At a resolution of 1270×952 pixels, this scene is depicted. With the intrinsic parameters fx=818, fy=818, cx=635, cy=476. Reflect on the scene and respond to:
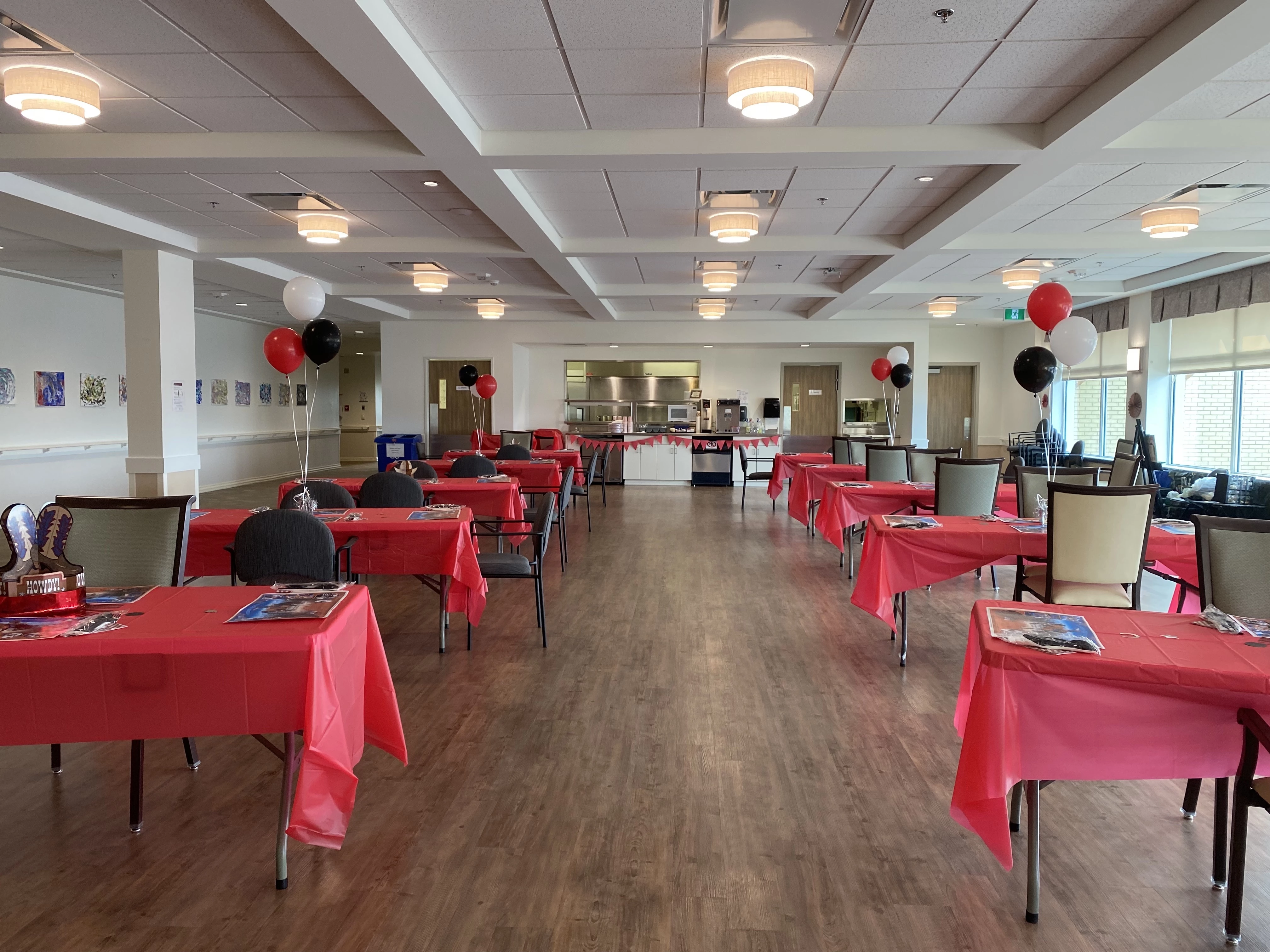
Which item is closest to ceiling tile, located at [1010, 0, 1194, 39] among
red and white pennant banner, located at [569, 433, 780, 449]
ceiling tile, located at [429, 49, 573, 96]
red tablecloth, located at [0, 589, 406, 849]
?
ceiling tile, located at [429, 49, 573, 96]

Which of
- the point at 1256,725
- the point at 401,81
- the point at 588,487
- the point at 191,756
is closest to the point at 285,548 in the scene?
the point at 191,756

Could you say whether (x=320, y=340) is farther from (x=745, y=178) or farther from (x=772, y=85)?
(x=772, y=85)

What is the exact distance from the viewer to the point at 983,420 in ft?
54.6

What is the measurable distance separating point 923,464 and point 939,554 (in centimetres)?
360

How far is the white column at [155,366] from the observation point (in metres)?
8.27

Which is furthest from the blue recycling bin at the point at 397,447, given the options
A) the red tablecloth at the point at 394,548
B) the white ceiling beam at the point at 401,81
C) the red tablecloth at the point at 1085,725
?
the red tablecloth at the point at 1085,725

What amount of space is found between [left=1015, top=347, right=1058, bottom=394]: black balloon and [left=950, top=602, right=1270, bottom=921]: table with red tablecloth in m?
4.12

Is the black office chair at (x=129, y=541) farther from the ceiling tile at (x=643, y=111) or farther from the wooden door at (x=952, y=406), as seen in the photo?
the wooden door at (x=952, y=406)

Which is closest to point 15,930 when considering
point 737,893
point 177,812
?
point 177,812

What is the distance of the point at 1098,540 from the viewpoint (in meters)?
3.99

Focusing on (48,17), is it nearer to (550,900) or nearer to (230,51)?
(230,51)

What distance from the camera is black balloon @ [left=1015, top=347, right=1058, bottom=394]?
6.07 metres

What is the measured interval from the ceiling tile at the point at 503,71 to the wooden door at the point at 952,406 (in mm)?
13956

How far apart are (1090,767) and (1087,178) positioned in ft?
17.8
